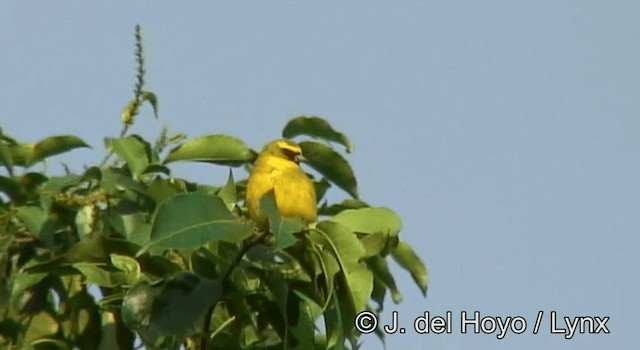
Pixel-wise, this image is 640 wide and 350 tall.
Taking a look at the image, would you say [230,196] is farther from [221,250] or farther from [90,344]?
[90,344]

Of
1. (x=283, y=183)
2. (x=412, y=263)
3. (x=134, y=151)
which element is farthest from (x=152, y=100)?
(x=283, y=183)

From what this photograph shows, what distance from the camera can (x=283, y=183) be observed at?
357cm

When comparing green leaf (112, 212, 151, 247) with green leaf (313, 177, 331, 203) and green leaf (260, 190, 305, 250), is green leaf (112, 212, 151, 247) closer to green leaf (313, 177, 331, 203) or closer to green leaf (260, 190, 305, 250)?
green leaf (260, 190, 305, 250)

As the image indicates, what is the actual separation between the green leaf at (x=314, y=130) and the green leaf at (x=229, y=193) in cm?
16

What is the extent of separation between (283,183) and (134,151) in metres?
1.27

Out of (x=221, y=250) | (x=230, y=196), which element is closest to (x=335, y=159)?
(x=230, y=196)

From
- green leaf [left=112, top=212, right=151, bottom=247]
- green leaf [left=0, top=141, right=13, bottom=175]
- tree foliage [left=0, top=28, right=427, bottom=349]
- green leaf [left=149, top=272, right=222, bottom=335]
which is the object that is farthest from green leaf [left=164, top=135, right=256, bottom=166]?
green leaf [left=149, top=272, right=222, bottom=335]

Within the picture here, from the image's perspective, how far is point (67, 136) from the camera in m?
2.47

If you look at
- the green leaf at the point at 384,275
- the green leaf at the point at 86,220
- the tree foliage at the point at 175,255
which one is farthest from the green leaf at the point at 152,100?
the green leaf at the point at 384,275

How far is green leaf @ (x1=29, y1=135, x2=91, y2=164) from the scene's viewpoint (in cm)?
247

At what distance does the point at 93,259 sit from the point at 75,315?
26 cm

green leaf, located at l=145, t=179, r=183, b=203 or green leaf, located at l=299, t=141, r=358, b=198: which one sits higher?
green leaf, located at l=299, t=141, r=358, b=198

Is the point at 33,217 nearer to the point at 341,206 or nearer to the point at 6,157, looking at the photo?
the point at 6,157

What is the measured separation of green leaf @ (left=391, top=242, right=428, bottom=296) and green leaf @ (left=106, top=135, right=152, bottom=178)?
55 centimetres
